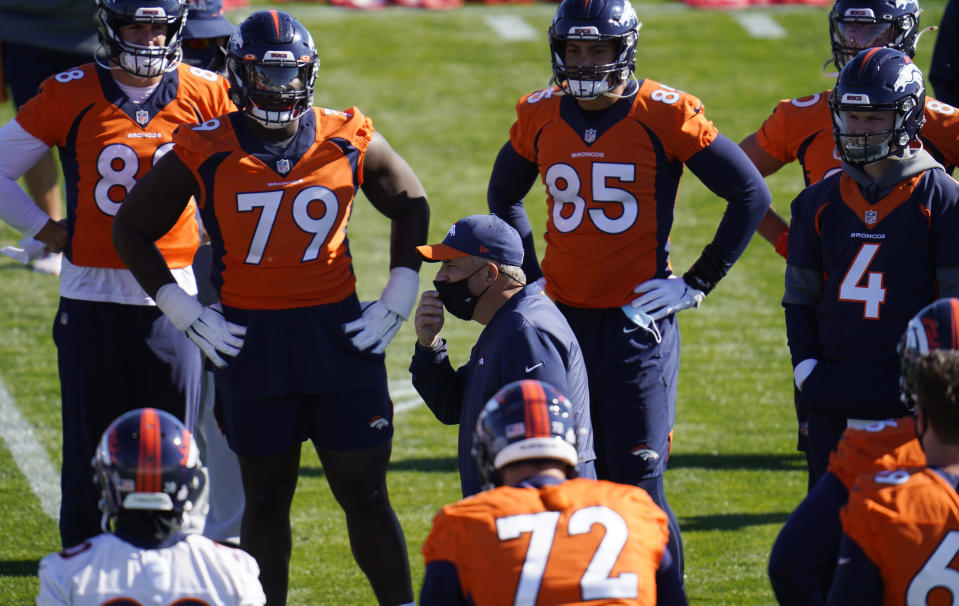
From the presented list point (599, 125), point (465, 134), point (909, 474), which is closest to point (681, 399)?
point (599, 125)

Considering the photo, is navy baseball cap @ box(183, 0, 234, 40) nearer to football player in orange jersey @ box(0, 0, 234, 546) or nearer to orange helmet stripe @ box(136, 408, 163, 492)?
football player in orange jersey @ box(0, 0, 234, 546)

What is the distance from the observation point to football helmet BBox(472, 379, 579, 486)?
10.5 feet

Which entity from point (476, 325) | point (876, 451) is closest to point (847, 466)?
point (876, 451)

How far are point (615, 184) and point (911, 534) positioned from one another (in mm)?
2339

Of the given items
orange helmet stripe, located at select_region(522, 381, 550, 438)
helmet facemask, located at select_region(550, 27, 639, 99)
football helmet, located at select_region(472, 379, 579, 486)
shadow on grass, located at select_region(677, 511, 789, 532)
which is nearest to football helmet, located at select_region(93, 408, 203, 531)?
football helmet, located at select_region(472, 379, 579, 486)

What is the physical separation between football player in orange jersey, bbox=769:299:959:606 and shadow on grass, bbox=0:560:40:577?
11.6 feet

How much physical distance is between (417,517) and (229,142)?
8.45 ft

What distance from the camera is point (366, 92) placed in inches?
620

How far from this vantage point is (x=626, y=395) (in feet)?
16.4

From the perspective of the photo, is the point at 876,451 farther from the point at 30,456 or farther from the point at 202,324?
the point at 30,456

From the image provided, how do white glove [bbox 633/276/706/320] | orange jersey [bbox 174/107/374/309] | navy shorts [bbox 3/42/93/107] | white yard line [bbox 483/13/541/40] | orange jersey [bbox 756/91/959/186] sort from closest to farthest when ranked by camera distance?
orange jersey [bbox 174/107/374/309]
white glove [bbox 633/276/706/320]
orange jersey [bbox 756/91/959/186]
navy shorts [bbox 3/42/93/107]
white yard line [bbox 483/13/541/40]

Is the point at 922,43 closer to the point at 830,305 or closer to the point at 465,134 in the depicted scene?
the point at 465,134

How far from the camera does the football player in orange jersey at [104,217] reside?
512 centimetres

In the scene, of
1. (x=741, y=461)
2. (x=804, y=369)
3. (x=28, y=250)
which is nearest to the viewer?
(x=804, y=369)
